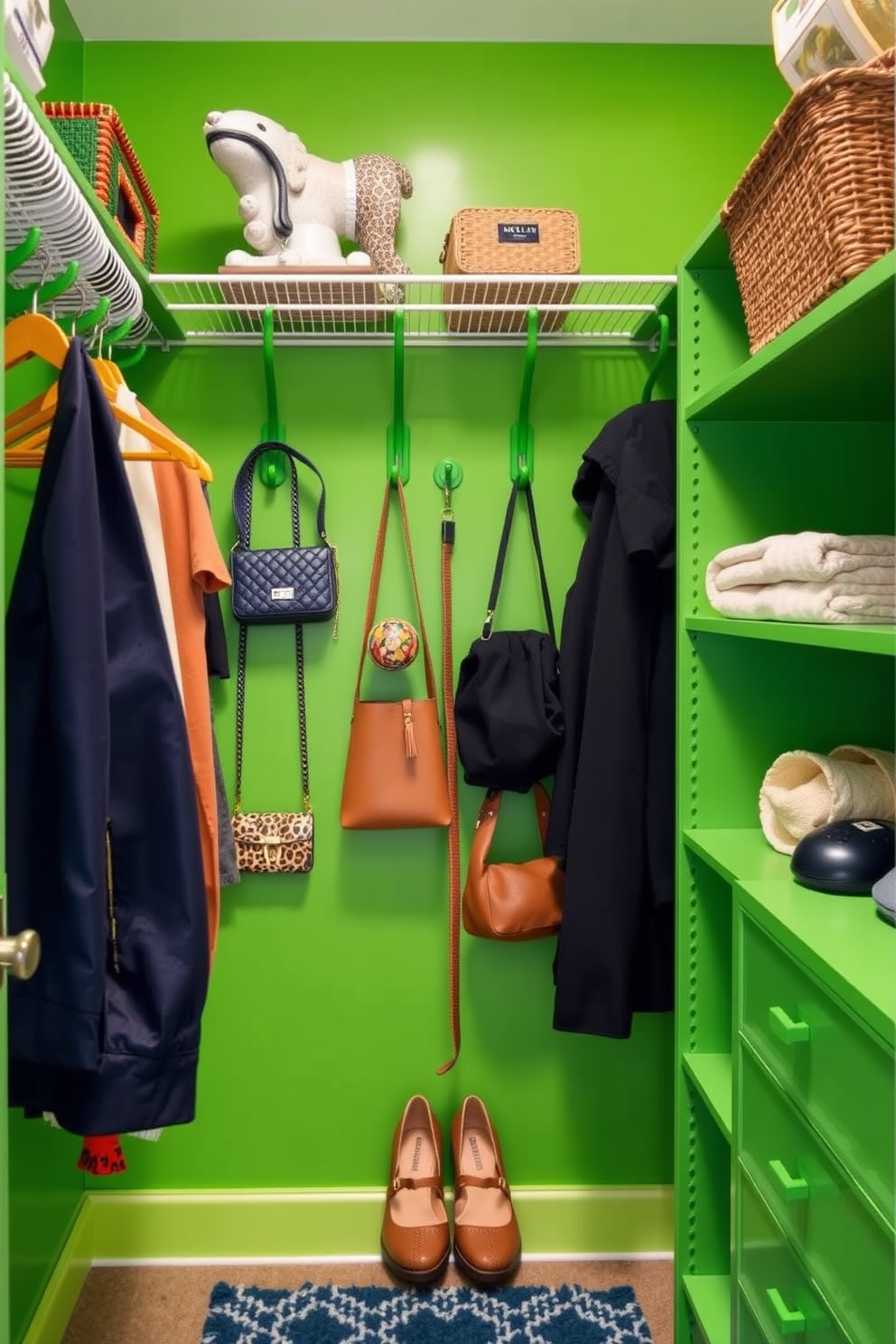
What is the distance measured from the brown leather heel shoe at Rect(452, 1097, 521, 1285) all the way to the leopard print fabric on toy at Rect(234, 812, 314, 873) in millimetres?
648

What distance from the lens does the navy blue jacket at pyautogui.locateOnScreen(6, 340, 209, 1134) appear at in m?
0.97

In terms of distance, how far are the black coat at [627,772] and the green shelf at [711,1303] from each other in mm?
433

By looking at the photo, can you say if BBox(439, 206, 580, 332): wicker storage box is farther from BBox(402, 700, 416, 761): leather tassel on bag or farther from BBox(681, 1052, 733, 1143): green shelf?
BBox(681, 1052, 733, 1143): green shelf

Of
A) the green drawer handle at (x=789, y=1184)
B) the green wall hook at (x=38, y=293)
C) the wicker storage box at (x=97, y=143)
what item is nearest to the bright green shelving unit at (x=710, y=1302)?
the green drawer handle at (x=789, y=1184)

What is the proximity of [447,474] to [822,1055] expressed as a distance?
4.29 ft

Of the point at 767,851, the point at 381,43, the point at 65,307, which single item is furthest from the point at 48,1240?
the point at 381,43

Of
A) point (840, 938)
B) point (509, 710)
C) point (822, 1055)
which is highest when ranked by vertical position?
point (509, 710)

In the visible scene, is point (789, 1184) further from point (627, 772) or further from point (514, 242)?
point (514, 242)

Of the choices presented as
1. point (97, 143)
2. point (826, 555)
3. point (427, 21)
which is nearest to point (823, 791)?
point (826, 555)

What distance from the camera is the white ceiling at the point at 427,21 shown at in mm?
1834

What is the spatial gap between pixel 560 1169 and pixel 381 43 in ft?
8.05

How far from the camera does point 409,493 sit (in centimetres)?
195

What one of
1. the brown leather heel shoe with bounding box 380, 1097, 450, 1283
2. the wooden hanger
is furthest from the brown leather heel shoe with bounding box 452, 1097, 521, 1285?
the wooden hanger

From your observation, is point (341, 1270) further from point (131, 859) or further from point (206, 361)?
point (206, 361)
